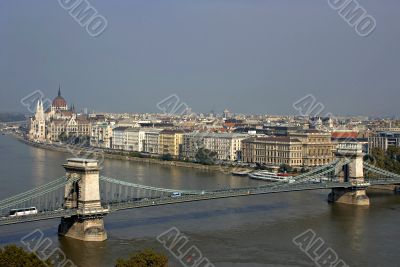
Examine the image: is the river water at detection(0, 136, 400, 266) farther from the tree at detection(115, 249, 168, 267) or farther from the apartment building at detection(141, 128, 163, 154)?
the apartment building at detection(141, 128, 163, 154)

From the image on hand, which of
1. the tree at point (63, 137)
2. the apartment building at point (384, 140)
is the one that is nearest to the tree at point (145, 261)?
the apartment building at point (384, 140)

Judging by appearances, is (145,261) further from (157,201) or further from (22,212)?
(157,201)

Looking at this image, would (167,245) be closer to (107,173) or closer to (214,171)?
(107,173)

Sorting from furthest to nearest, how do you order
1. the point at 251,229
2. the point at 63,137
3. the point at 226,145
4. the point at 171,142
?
the point at 63,137, the point at 171,142, the point at 226,145, the point at 251,229

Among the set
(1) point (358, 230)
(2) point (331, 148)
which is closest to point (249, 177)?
(2) point (331, 148)

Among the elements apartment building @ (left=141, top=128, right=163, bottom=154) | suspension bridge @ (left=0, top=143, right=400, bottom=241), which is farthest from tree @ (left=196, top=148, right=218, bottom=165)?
suspension bridge @ (left=0, top=143, right=400, bottom=241)

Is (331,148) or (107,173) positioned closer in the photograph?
(107,173)

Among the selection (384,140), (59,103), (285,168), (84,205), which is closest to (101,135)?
(384,140)
